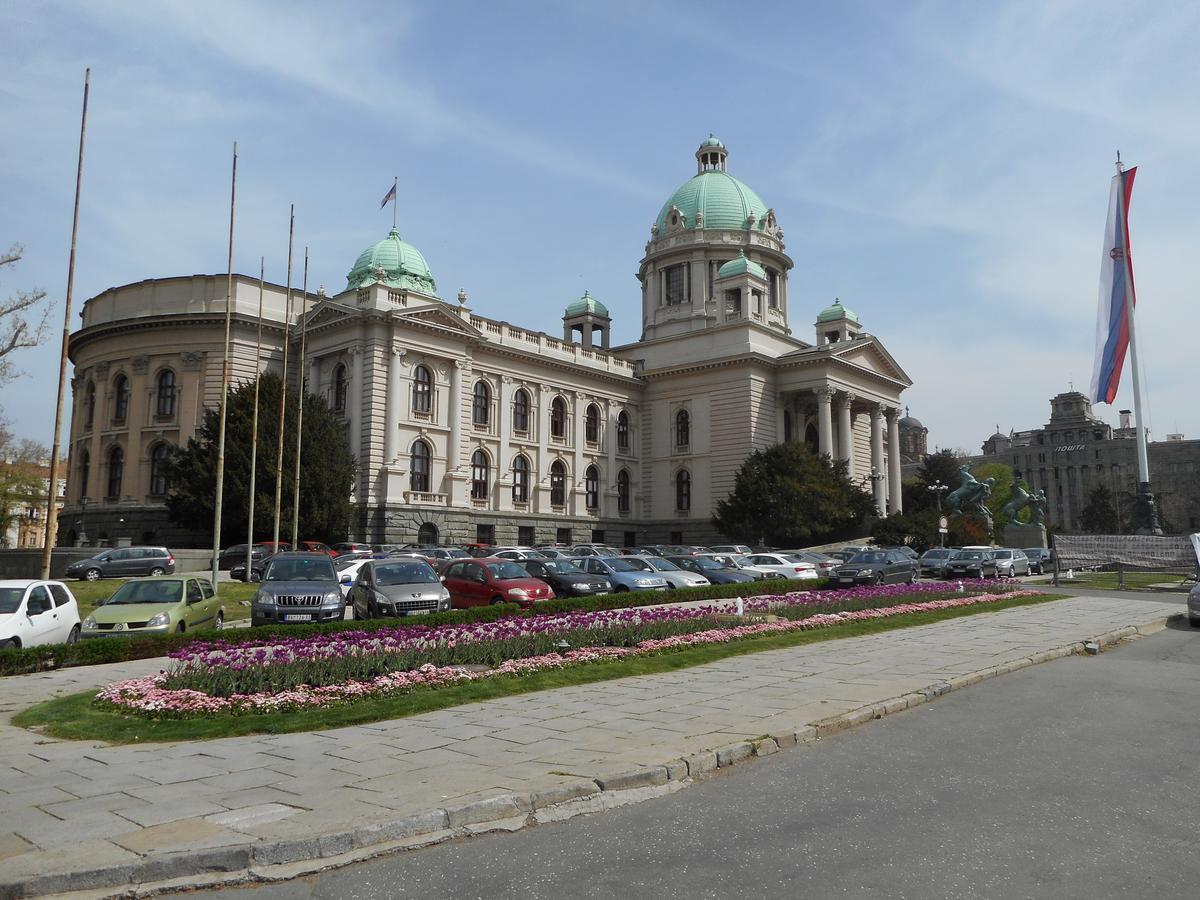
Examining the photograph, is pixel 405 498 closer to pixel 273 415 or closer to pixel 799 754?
pixel 273 415

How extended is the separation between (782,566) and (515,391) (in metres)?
28.8

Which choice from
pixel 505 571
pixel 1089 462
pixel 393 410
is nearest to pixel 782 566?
pixel 505 571

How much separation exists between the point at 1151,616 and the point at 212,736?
21209 mm

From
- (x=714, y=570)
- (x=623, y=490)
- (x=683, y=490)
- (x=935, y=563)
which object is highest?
(x=623, y=490)

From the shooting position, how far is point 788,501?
5338cm

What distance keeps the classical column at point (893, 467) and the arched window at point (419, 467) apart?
37.8 m

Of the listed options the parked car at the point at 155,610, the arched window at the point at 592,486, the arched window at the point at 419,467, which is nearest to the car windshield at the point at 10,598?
the parked car at the point at 155,610

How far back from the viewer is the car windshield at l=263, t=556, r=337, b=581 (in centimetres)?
2012

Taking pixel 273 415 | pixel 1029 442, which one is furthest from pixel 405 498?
pixel 1029 442

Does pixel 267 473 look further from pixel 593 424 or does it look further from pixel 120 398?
pixel 593 424

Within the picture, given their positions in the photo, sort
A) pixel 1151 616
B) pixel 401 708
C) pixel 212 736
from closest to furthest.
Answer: pixel 212 736 < pixel 401 708 < pixel 1151 616

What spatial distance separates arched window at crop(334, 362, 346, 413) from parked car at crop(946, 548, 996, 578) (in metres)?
33.0

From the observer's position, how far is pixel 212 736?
9.20m

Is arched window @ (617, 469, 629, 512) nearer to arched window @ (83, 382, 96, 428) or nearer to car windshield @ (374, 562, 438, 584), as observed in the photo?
arched window @ (83, 382, 96, 428)
